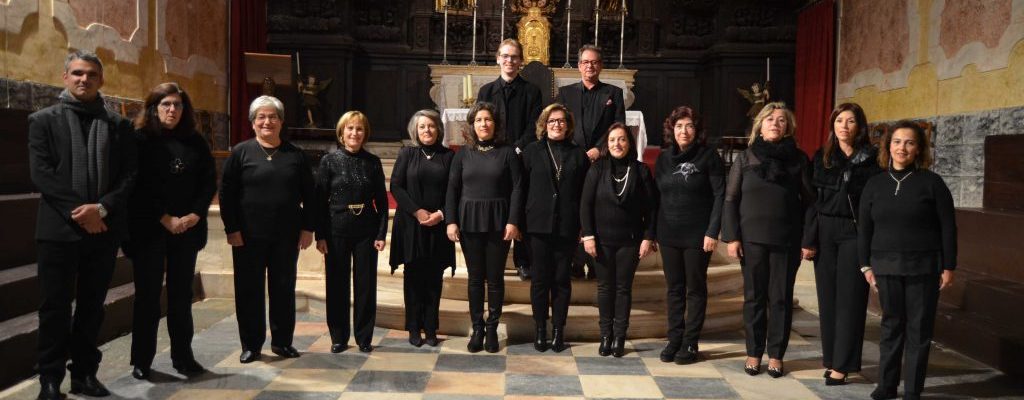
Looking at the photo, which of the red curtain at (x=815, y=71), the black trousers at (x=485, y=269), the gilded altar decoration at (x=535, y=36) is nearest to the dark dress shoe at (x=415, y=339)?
the black trousers at (x=485, y=269)

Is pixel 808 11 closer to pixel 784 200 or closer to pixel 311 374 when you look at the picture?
pixel 784 200

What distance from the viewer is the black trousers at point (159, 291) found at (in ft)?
10.9

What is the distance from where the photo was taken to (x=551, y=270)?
4.04 meters

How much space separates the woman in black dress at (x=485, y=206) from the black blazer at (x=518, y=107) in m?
0.40

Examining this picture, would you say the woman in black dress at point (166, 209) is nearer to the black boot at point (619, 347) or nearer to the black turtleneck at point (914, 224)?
the black boot at point (619, 347)

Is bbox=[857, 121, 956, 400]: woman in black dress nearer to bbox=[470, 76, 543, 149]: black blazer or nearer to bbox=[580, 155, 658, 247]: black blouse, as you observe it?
bbox=[580, 155, 658, 247]: black blouse

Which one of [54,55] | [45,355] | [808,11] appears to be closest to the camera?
[45,355]

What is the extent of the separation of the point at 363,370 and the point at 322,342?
0.68 meters

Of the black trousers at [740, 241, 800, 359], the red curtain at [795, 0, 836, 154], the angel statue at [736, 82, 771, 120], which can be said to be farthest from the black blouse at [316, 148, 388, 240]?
the angel statue at [736, 82, 771, 120]

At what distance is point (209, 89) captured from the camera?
787 centimetres

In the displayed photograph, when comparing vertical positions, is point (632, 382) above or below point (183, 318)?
below

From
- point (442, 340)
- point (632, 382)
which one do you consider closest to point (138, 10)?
point (442, 340)

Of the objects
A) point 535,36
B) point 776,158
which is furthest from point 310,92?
point 776,158

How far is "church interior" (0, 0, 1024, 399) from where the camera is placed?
3613 mm
